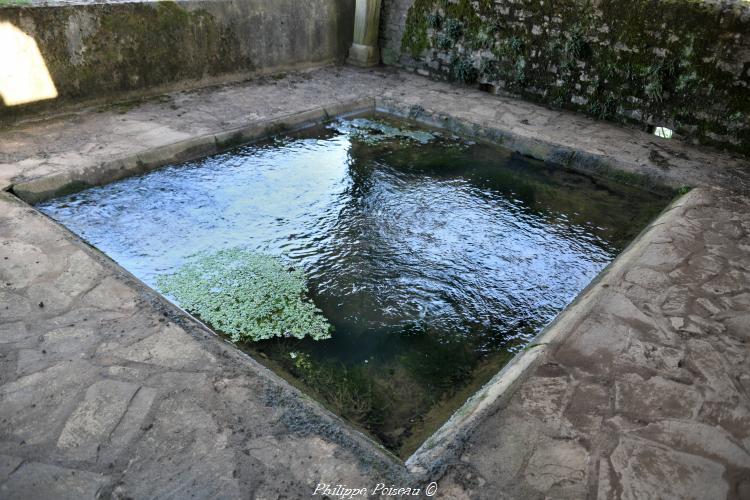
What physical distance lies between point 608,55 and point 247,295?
5.33m

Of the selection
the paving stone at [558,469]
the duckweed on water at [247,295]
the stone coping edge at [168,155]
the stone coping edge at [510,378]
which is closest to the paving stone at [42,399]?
the duckweed on water at [247,295]

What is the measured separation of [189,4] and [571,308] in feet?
18.7

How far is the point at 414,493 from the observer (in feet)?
6.72

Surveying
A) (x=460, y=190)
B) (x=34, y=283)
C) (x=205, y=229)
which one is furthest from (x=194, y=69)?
(x=34, y=283)

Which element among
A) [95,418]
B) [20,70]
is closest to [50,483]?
[95,418]

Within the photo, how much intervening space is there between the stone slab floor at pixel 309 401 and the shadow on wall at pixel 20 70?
183cm

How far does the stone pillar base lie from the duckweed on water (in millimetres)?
5376

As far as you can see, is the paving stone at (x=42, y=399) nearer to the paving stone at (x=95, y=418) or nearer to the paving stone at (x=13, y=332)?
the paving stone at (x=95, y=418)

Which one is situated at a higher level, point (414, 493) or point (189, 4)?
→ point (189, 4)

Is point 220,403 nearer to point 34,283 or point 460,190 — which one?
point 34,283

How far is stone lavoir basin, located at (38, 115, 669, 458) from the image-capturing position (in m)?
3.03

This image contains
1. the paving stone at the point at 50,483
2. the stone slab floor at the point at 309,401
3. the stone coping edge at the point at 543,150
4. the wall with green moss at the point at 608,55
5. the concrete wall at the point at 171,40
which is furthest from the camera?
the wall with green moss at the point at 608,55

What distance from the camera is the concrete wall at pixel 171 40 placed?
538 cm

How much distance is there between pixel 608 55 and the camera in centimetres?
630
